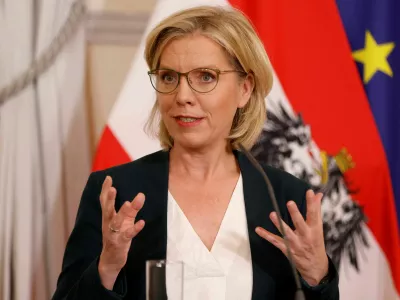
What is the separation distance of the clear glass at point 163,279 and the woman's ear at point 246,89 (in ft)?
2.40

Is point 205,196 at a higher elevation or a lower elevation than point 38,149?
lower

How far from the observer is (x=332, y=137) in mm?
2338

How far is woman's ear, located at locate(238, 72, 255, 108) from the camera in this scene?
1727 millimetres

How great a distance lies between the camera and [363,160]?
2.34m

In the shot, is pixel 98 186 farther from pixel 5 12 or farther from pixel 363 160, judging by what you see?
pixel 363 160

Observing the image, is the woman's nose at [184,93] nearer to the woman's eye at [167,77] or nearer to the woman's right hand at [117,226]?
the woman's eye at [167,77]

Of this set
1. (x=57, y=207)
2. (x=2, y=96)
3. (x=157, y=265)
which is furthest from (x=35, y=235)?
(x=157, y=265)

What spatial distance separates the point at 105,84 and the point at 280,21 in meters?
0.69

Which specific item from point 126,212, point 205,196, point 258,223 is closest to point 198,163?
point 205,196

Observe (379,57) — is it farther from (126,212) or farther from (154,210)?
(126,212)

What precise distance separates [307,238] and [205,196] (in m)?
0.35

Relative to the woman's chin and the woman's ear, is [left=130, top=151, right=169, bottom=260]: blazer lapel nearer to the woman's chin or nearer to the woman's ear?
the woman's chin

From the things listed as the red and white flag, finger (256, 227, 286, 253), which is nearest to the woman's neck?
finger (256, 227, 286, 253)

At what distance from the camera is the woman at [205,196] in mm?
1527
